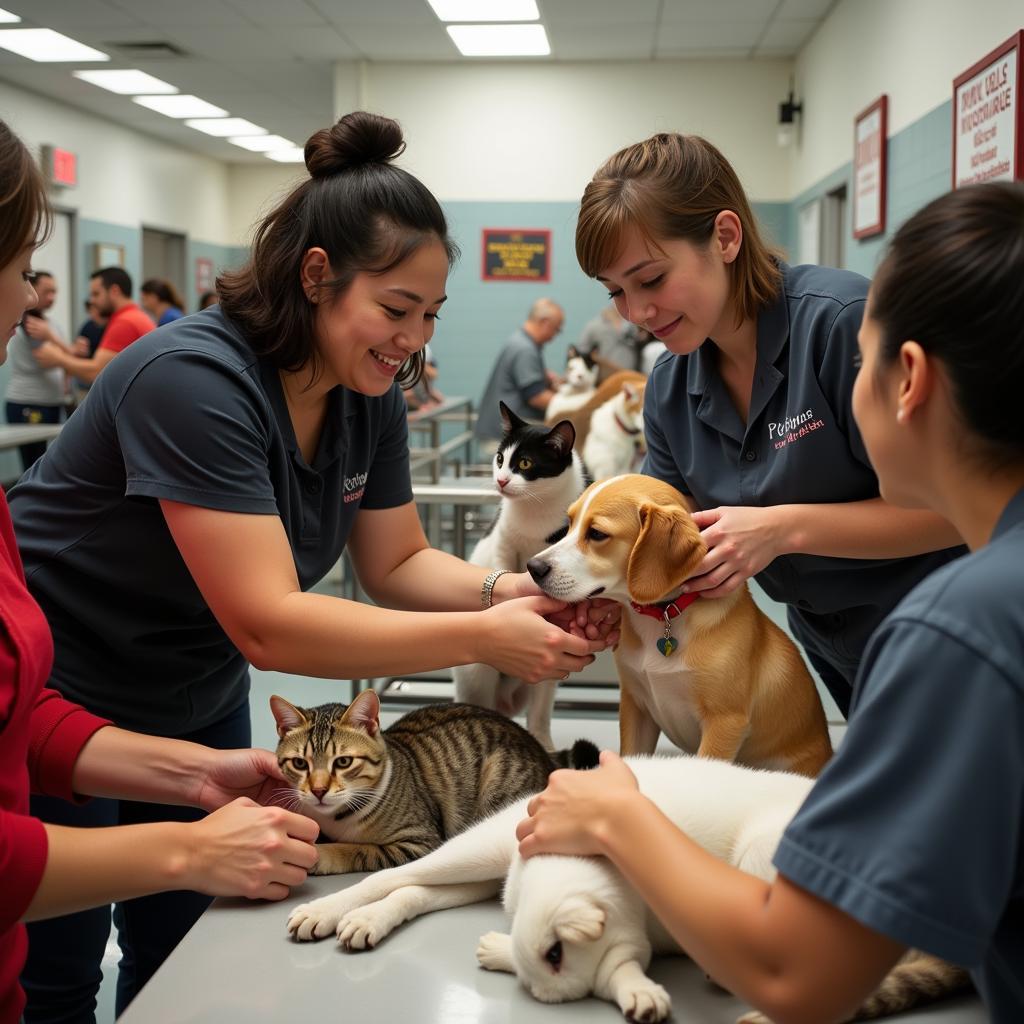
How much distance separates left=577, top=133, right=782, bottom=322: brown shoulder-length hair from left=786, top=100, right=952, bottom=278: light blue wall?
2984 mm

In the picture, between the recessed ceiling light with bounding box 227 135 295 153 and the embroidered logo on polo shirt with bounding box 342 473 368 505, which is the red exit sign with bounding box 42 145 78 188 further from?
the embroidered logo on polo shirt with bounding box 342 473 368 505

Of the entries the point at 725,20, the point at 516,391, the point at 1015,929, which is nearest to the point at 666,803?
the point at 1015,929

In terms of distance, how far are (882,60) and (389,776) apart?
610 cm

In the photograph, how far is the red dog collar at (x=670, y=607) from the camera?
148 centimetres

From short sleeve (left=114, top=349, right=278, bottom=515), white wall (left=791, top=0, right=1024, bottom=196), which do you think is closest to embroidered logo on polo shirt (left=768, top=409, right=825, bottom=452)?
short sleeve (left=114, top=349, right=278, bottom=515)

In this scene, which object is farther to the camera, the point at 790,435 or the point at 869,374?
the point at 790,435

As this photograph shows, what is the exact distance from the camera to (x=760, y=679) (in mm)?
1506

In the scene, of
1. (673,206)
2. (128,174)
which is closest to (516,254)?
(128,174)

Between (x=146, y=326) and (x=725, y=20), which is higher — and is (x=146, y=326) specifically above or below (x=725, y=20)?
below

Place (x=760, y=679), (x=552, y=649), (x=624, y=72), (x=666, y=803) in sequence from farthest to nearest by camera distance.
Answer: (x=624, y=72), (x=760, y=679), (x=552, y=649), (x=666, y=803)

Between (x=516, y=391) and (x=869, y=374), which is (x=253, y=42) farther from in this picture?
(x=869, y=374)

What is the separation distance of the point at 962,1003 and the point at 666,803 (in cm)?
33

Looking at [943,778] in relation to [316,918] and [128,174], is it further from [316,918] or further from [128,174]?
[128,174]

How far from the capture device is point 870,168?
6.32 meters
